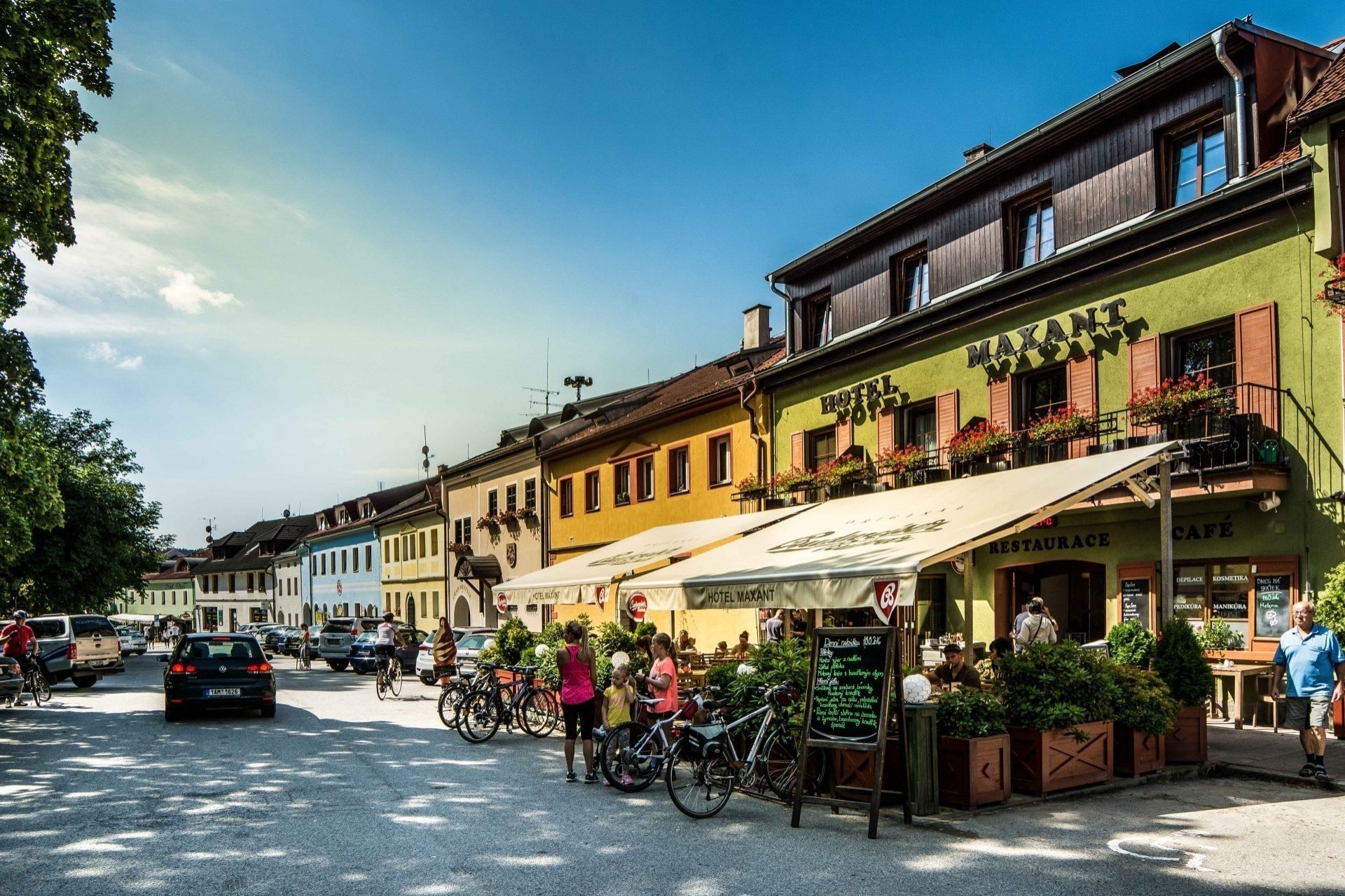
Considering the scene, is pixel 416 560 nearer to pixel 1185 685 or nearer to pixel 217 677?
pixel 217 677

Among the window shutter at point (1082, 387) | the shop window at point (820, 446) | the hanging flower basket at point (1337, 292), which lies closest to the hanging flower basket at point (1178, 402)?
the window shutter at point (1082, 387)

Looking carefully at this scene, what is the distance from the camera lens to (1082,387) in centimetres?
1630

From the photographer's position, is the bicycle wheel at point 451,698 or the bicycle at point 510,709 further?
the bicycle wheel at point 451,698

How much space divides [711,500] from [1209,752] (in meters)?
15.6

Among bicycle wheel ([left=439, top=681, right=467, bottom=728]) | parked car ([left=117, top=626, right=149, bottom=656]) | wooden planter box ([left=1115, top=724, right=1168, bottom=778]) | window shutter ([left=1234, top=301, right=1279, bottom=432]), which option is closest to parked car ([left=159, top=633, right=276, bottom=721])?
bicycle wheel ([left=439, top=681, right=467, bottom=728])

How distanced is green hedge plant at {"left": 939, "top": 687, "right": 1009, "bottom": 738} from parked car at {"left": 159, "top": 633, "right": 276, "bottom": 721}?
12.1m

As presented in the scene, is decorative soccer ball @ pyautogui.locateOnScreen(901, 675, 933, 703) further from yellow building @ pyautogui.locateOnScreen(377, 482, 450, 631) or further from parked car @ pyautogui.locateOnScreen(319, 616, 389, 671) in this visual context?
yellow building @ pyautogui.locateOnScreen(377, 482, 450, 631)

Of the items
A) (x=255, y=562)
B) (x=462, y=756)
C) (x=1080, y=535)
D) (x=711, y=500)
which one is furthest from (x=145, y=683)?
(x=255, y=562)

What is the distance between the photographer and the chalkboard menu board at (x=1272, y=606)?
44.2 feet

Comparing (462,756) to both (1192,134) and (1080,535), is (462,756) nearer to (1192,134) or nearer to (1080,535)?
(1080,535)

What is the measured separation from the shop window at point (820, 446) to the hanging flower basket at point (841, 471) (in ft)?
4.98

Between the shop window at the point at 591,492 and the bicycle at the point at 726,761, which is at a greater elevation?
the shop window at the point at 591,492

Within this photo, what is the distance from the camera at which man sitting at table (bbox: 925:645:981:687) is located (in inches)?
453

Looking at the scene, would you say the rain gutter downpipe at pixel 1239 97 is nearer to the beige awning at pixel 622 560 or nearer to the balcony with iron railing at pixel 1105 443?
the balcony with iron railing at pixel 1105 443
